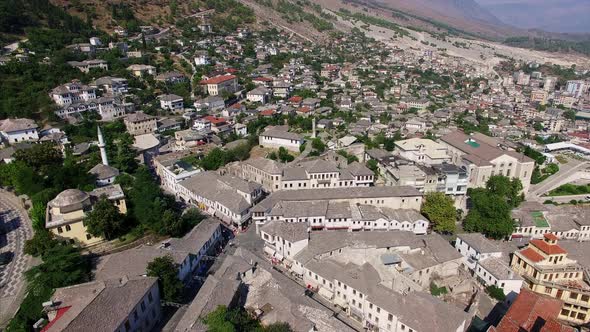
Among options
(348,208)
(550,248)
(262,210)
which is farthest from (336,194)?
(550,248)

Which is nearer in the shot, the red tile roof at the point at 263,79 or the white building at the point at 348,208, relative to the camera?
the white building at the point at 348,208

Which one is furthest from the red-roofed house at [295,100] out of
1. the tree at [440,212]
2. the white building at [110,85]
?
the tree at [440,212]

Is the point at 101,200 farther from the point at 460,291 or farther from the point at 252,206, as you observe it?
the point at 460,291

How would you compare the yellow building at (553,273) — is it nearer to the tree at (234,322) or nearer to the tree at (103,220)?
the tree at (234,322)

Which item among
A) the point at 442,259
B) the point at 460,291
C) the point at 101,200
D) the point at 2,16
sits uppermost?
the point at 2,16

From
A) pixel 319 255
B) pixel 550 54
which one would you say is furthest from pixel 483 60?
pixel 319 255

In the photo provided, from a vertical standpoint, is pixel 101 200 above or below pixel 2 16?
below
